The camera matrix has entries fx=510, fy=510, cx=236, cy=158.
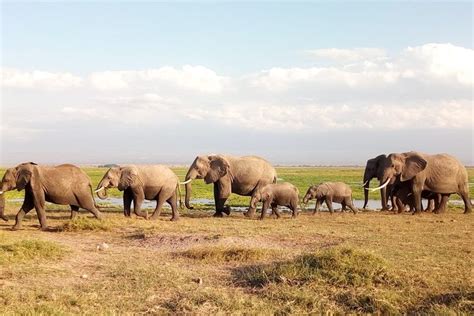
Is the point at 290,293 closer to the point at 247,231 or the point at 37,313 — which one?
the point at 37,313

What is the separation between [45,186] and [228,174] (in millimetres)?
8606

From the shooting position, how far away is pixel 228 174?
2305 cm

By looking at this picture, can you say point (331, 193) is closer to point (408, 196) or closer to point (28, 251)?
point (408, 196)

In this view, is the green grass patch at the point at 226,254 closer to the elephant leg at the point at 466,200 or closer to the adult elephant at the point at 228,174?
the adult elephant at the point at 228,174

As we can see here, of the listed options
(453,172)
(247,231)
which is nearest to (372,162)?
(453,172)

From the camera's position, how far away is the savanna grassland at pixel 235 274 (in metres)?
8.06

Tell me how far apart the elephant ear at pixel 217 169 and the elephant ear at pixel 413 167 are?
857cm

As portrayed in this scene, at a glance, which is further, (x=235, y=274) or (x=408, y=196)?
(x=408, y=196)

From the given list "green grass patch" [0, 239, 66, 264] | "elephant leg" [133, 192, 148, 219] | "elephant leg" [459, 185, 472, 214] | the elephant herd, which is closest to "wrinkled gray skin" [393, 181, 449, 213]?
the elephant herd

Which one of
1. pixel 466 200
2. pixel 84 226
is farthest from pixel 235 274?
pixel 466 200

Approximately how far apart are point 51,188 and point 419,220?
14410 millimetres

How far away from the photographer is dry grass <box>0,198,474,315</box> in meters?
8.05

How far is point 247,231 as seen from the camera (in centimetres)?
1619

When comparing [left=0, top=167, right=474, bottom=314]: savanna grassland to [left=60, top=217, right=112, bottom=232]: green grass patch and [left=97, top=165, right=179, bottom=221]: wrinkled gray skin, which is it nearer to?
[left=60, top=217, right=112, bottom=232]: green grass patch
